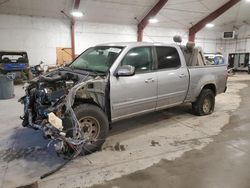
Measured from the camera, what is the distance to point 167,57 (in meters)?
4.39

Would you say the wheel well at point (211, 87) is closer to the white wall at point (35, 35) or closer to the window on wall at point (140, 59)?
the window on wall at point (140, 59)

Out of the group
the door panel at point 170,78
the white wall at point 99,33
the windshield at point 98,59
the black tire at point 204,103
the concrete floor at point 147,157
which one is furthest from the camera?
the white wall at point 99,33

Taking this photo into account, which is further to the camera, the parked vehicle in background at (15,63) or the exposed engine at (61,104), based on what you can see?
the parked vehicle in background at (15,63)

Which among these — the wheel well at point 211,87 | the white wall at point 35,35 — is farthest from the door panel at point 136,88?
the white wall at point 35,35

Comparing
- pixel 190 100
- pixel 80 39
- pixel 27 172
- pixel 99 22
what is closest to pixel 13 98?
pixel 27 172

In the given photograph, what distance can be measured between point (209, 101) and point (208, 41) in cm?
1682

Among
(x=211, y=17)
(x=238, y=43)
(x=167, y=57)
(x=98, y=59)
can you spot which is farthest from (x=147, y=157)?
(x=238, y=43)

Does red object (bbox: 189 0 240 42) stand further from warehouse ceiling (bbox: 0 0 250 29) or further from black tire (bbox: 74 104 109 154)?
black tire (bbox: 74 104 109 154)

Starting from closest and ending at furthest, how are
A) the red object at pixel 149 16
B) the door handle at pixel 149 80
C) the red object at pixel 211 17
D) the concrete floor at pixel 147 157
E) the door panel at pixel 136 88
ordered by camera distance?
1. the concrete floor at pixel 147 157
2. the door panel at pixel 136 88
3. the door handle at pixel 149 80
4. the red object at pixel 149 16
5. the red object at pixel 211 17

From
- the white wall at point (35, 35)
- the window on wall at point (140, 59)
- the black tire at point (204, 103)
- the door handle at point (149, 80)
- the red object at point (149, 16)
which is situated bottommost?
the black tire at point (204, 103)

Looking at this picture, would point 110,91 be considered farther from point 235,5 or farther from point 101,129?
point 235,5

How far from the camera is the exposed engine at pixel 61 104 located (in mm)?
2975

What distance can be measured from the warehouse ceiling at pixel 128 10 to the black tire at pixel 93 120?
10021 mm

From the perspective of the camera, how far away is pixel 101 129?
3.45 metres
